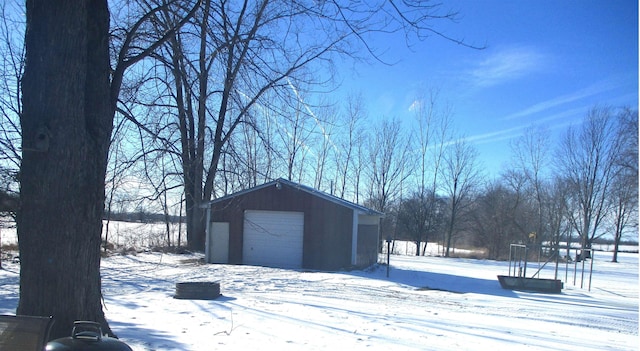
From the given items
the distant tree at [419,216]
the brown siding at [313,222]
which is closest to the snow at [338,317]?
the brown siding at [313,222]

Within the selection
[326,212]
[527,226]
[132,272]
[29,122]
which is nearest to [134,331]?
[29,122]

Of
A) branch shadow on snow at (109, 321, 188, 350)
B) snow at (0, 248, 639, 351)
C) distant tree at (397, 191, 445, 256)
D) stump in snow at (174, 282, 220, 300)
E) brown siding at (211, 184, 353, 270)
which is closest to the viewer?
branch shadow on snow at (109, 321, 188, 350)

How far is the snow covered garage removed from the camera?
66.1ft

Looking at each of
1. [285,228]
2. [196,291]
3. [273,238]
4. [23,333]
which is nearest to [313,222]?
[285,228]

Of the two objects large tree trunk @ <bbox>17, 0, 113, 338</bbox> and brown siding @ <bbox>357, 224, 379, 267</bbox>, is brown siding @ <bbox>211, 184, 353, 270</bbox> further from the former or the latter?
large tree trunk @ <bbox>17, 0, 113, 338</bbox>

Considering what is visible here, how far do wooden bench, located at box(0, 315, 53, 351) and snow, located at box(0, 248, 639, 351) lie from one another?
246 cm

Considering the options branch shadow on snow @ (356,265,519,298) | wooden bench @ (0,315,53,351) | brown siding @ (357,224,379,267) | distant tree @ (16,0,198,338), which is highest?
distant tree @ (16,0,198,338)

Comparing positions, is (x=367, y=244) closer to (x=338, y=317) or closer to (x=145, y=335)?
(x=338, y=317)

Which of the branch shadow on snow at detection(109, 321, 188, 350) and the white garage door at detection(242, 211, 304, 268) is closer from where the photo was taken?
the branch shadow on snow at detection(109, 321, 188, 350)

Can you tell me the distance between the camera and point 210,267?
18.8m

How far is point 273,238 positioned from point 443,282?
286 inches

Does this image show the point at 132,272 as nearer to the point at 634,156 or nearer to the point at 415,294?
the point at 415,294

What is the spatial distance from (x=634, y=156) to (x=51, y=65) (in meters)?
40.2

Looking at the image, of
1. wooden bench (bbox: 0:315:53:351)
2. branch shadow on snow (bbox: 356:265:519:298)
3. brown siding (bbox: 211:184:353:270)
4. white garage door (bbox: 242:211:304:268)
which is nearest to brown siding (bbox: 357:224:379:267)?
branch shadow on snow (bbox: 356:265:519:298)
